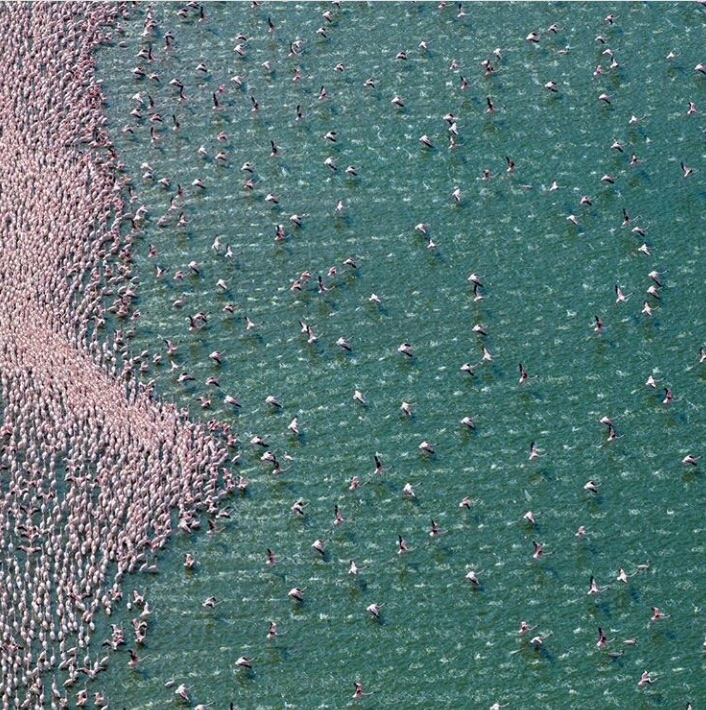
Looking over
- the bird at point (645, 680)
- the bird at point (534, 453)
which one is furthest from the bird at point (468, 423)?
the bird at point (645, 680)

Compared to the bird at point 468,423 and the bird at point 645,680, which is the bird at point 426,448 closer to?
the bird at point 468,423

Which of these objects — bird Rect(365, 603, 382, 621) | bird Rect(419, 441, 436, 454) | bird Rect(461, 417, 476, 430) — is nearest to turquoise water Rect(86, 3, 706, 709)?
bird Rect(365, 603, 382, 621)

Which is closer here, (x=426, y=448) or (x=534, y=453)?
(x=534, y=453)

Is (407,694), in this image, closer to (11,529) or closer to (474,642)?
(474,642)

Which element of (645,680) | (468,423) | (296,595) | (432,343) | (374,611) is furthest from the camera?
(432,343)

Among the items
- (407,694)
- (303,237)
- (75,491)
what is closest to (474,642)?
(407,694)

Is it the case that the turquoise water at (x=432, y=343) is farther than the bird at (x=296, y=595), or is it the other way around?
the bird at (x=296, y=595)

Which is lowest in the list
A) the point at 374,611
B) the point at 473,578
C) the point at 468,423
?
the point at 374,611

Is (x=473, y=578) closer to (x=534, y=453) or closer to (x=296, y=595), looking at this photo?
(x=534, y=453)

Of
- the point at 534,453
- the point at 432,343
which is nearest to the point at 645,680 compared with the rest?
the point at 534,453
